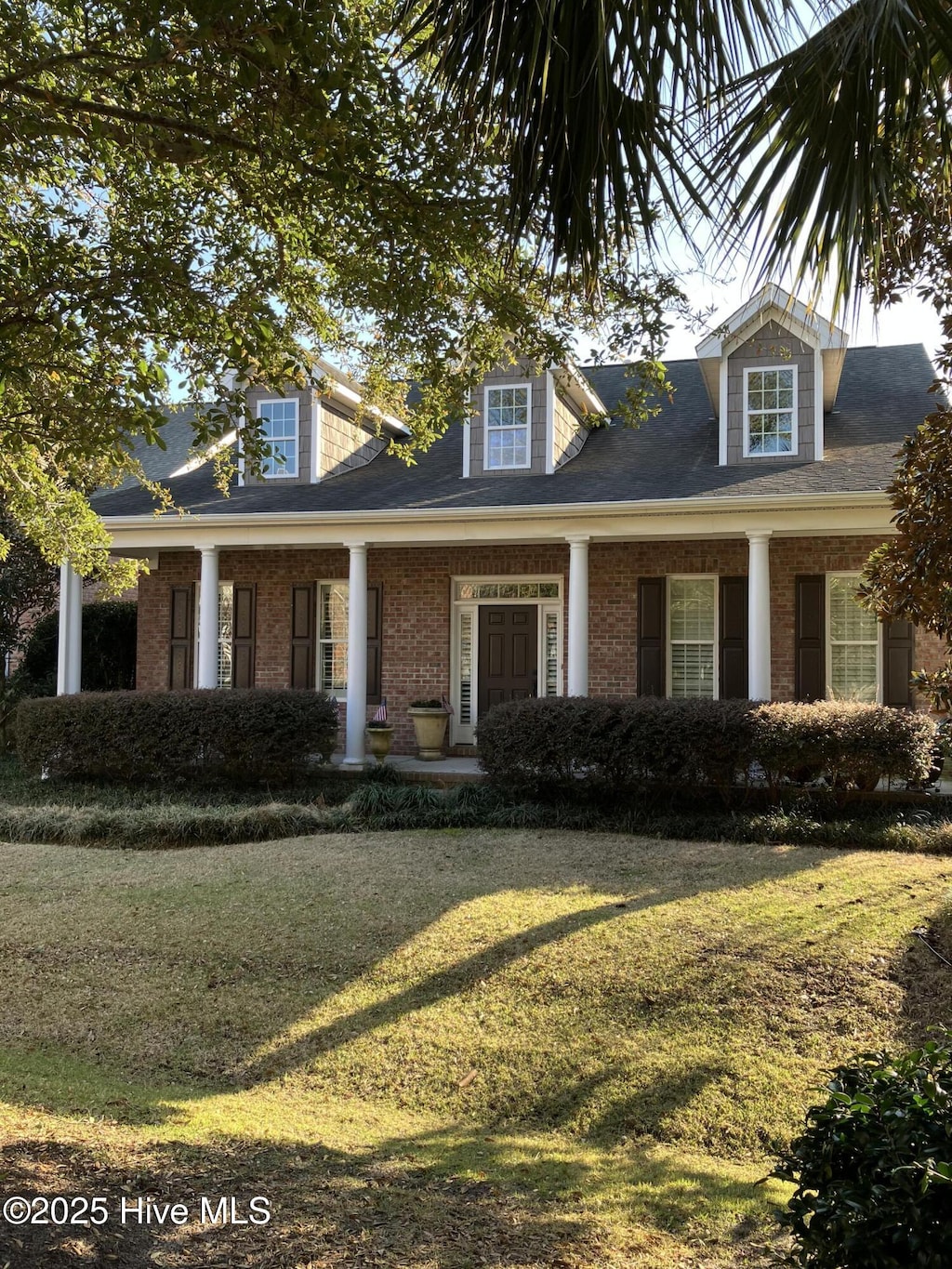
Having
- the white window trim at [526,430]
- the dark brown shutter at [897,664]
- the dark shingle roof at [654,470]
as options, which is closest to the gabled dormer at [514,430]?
the white window trim at [526,430]

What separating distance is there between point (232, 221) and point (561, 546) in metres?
9.02

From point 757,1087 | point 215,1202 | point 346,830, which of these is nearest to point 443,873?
point 346,830

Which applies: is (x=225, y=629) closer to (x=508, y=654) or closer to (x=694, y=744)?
(x=508, y=654)

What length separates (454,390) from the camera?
6.43 meters

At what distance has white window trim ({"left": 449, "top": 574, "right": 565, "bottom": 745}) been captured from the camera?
49.2ft

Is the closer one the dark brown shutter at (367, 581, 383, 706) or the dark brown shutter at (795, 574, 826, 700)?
the dark brown shutter at (795, 574, 826, 700)

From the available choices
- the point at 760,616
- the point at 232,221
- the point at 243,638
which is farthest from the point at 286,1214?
the point at 243,638

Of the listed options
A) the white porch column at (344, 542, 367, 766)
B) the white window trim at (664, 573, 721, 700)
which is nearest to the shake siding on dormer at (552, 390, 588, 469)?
the white window trim at (664, 573, 721, 700)

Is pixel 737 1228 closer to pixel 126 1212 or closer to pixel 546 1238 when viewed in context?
pixel 546 1238

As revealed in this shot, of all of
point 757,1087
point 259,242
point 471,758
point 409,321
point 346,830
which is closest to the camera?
point 757,1087

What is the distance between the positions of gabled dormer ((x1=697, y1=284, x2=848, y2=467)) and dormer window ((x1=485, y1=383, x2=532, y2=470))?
8.56 ft

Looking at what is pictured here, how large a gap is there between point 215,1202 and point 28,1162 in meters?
0.78

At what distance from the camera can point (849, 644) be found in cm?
1352

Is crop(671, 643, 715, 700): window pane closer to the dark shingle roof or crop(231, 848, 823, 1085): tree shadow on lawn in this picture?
the dark shingle roof
